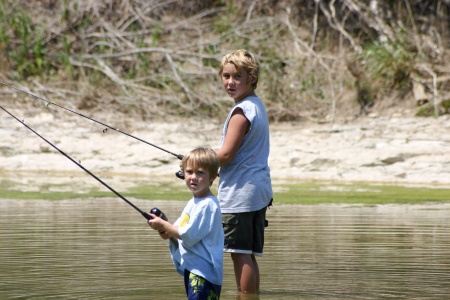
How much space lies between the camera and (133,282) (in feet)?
18.6

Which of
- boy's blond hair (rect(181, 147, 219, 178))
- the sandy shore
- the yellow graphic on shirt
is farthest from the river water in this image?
the sandy shore

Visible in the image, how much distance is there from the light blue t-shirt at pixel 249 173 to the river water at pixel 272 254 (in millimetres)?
516

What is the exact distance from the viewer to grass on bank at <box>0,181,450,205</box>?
10531 millimetres

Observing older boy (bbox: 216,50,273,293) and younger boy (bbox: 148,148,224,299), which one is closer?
younger boy (bbox: 148,148,224,299)

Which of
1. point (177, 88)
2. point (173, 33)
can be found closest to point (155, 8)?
point (173, 33)

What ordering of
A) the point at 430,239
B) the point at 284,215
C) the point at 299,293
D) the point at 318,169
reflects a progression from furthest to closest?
1. the point at 318,169
2. the point at 284,215
3. the point at 430,239
4. the point at 299,293

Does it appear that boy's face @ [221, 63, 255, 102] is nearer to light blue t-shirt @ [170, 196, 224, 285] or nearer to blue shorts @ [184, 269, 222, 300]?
light blue t-shirt @ [170, 196, 224, 285]

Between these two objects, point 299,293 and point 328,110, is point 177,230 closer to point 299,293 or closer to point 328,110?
point 299,293

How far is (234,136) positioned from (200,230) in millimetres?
669

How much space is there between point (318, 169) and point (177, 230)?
28.5 ft

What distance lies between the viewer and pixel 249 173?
5039mm

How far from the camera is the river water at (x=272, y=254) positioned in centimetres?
543

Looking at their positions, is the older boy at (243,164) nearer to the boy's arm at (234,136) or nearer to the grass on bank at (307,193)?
the boy's arm at (234,136)

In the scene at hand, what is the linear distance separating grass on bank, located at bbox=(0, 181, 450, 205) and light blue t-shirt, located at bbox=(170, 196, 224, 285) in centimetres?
584
